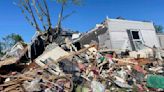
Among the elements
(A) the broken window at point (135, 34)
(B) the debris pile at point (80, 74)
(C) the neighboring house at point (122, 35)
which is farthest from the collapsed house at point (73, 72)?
(A) the broken window at point (135, 34)

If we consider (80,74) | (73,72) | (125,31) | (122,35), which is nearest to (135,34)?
(125,31)

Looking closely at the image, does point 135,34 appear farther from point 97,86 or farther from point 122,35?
point 97,86

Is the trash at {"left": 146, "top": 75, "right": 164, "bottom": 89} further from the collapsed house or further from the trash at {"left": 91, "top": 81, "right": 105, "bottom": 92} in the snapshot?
the trash at {"left": 91, "top": 81, "right": 105, "bottom": 92}

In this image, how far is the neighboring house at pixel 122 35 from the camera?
20.5 metres

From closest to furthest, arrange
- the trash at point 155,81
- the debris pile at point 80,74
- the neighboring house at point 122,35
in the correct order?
the debris pile at point 80,74 < the trash at point 155,81 < the neighboring house at point 122,35

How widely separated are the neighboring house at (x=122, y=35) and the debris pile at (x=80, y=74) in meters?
6.59

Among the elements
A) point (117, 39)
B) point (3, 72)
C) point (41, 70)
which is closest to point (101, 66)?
point (41, 70)

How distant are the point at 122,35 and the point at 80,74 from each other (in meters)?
11.3

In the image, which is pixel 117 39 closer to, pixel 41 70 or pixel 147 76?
pixel 147 76

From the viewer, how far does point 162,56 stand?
15.9 m

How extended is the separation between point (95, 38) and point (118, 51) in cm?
590

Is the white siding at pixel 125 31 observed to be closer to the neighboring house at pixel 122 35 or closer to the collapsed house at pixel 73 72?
the neighboring house at pixel 122 35

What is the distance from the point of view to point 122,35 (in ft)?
69.8

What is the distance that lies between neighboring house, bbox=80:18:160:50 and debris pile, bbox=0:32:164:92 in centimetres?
659
